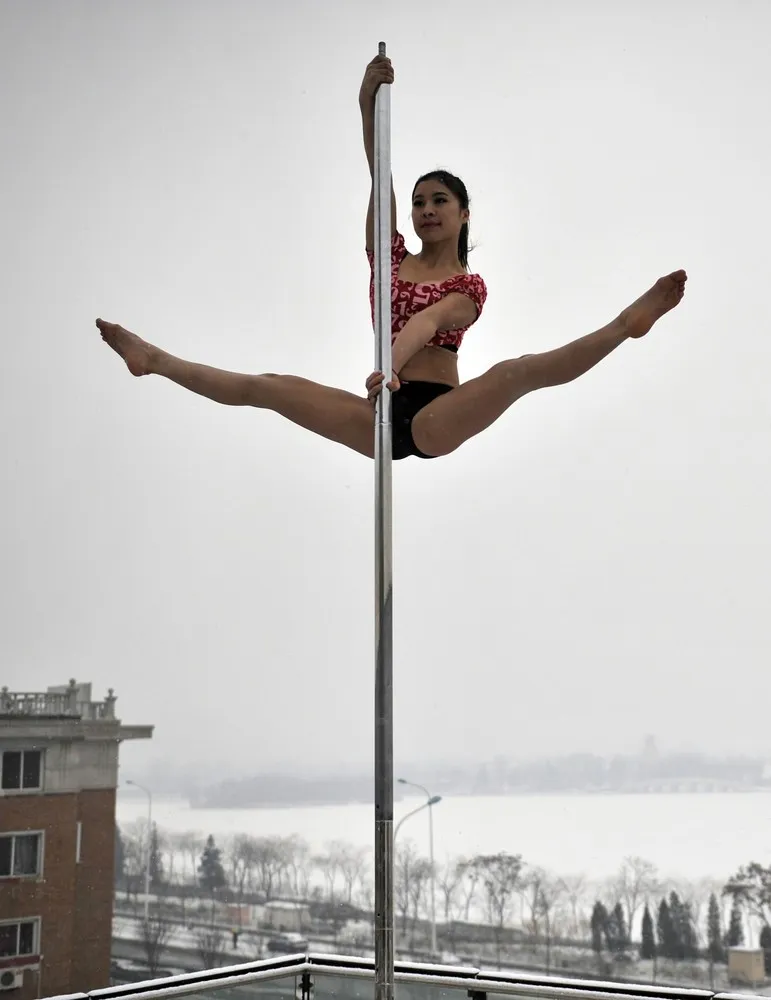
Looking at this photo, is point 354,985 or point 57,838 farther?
point 57,838

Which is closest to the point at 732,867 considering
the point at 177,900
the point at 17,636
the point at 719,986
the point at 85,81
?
the point at 719,986

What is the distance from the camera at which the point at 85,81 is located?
4.57 meters

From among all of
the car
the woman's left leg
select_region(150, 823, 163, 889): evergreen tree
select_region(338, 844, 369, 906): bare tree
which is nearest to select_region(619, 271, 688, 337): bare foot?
the woman's left leg

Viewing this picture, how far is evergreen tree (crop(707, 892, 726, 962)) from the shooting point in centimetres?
468

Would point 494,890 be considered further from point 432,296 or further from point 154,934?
point 432,296

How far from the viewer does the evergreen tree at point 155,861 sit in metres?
5.21

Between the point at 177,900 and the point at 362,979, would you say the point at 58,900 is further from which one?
the point at 362,979

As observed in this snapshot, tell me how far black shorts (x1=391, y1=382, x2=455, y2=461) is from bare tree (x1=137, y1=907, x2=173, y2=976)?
3.62 m

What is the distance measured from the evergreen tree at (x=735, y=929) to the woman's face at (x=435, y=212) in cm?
345

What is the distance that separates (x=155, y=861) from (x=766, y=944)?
113 inches

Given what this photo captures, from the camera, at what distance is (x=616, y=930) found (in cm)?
482

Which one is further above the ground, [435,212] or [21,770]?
[435,212]

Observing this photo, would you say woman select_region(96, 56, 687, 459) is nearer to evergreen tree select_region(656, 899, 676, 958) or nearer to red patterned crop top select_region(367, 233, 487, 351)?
red patterned crop top select_region(367, 233, 487, 351)

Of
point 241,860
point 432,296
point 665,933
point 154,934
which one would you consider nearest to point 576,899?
point 665,933
